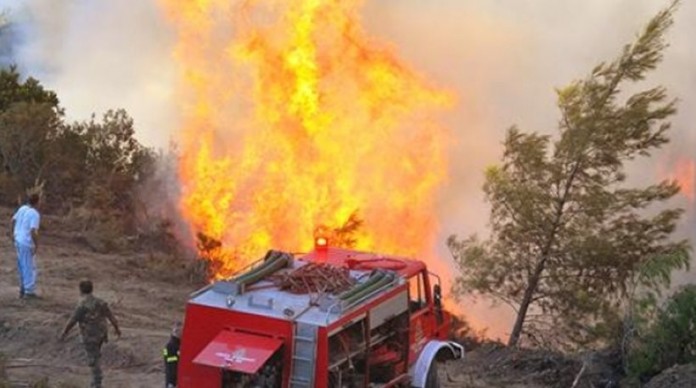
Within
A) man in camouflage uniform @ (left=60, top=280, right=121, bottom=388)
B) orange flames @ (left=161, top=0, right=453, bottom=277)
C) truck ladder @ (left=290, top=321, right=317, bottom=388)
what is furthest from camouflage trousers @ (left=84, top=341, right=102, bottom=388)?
orange flames @ (left=161, top=0, right=453, bottom=277)

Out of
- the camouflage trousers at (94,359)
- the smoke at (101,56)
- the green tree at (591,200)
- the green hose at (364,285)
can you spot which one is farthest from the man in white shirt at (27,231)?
the smoke at (101,56)

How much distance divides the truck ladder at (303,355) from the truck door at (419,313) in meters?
2.32

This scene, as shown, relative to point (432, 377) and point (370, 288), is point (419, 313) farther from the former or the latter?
point (370, 288)

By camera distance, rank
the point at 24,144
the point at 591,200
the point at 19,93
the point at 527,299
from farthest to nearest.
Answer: the point at 19,93
the point at 24,144
the point at 527,299
the point at 591,200

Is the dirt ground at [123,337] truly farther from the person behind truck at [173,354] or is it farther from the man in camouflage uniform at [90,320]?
the person behind truck at [173,354]

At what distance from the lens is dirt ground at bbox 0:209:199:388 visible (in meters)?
13.0

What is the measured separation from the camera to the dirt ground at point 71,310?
1304 centimetres

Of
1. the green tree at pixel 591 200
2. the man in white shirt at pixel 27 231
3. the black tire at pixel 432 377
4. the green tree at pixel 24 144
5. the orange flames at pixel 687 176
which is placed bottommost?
the black tire at pixel 432 377

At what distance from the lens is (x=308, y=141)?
73.6 ft

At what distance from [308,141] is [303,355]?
41.0 ft

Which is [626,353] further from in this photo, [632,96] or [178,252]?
[178,252]

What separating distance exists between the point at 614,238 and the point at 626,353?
3128 mm

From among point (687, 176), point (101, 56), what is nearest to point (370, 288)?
point (687, 176)

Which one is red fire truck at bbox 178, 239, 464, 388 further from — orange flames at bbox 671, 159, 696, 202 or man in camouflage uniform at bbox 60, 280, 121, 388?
orange flames at bbox 671, 159, 696, 202
